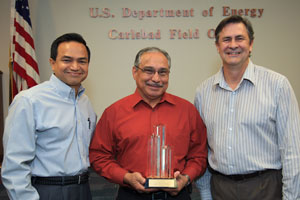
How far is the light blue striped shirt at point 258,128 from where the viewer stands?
168cm

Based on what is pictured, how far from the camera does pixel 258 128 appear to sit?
175cm

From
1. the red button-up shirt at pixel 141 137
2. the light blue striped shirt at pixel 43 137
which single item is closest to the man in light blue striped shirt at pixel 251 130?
the red button-up shirt at pixel 141 137

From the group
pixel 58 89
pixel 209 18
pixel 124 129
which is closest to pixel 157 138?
pixel 124 129

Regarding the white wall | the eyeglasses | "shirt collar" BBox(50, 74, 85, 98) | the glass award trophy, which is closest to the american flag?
the white wall

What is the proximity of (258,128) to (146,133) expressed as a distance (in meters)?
0.69

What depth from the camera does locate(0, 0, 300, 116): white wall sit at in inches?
166

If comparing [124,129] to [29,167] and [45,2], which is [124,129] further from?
[45,2]

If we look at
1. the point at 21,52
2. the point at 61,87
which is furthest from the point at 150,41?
the point at 61,87

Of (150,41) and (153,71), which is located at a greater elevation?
(150,41)

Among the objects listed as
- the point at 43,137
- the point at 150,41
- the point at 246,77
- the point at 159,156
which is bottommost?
the point at 159,156

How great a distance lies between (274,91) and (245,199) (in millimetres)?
682

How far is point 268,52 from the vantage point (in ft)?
14.4

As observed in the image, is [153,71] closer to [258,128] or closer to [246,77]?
[246,77]

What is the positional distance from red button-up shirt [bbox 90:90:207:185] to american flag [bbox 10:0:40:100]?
216 cm
